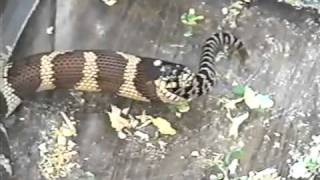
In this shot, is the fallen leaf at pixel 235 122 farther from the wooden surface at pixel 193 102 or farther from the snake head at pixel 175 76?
the snake head at pixel 175 76

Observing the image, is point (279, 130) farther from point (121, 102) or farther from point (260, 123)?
point (121, 102)

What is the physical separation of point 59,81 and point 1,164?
0.29m

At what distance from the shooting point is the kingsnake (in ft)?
7.38

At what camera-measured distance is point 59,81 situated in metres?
2.28

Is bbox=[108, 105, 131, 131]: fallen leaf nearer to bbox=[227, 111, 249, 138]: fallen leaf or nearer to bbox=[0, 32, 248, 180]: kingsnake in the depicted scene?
bbox=[0, 32, 248, 180]: kingsnake

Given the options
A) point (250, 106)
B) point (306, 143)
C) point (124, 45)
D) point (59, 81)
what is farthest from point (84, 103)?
point (306, 143)

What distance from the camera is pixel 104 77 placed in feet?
7.50

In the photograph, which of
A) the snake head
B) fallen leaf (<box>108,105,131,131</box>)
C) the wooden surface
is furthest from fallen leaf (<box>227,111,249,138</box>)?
fallen leaf (<box>108,105,131,131</box>)

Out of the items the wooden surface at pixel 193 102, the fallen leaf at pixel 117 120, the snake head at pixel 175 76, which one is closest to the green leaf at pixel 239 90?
the wooden surface at pixel 193 102

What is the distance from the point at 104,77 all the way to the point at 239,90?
338 millimetres

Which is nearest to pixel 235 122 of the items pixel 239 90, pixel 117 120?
pixel 239 90

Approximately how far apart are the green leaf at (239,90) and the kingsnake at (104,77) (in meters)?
0.07

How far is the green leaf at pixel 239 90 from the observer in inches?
91.9

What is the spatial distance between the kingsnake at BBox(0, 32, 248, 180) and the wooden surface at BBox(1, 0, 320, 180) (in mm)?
34
